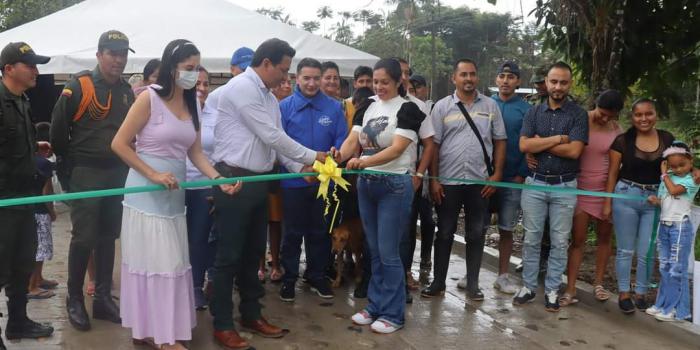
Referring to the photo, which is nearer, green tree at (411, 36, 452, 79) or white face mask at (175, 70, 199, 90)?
white face mask at (175, 70, 199, 90)

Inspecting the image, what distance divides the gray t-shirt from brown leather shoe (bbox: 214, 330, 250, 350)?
7.03ft

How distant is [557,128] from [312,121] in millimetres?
1980

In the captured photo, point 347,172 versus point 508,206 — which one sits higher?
point 347,172

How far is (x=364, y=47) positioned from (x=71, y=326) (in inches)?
2128

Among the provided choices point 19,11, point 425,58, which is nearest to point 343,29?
point 425,58

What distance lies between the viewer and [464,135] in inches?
203

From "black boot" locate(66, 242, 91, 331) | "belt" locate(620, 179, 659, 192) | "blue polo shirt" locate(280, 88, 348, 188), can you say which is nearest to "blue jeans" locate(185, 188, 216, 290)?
"blue polo shirt" locate(280, 88, 348, 188)

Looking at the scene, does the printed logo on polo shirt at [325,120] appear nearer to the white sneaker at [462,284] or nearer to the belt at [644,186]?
the white sneaker at [462,284]

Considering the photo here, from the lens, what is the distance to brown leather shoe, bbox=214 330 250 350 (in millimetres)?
4031

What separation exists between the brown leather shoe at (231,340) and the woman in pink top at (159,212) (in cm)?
27

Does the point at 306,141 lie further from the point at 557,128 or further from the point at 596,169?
the point at 596,169

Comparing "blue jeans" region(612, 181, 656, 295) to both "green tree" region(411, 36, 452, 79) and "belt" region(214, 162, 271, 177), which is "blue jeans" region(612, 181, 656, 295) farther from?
"green tree" region(411, 36, 452, 79)

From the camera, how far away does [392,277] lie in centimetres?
444

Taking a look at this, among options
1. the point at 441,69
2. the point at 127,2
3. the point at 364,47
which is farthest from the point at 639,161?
the point at 364,47
